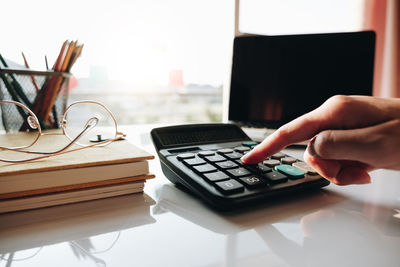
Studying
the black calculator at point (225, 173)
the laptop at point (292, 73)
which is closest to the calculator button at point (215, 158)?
the black calculator at point (225, 173)

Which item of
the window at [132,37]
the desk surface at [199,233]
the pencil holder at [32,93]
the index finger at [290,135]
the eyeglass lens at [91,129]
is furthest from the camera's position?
the window at [132,37]

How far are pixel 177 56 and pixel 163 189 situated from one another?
871 millimetres

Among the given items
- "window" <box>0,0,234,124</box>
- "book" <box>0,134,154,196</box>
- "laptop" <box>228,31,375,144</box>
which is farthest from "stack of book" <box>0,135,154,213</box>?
"window" <box>0,0,234,124</box>

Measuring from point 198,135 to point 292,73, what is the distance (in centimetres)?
36

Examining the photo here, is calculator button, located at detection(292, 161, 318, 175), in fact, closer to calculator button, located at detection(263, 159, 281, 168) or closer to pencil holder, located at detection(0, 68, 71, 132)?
calculator button, located at detection(263, 159, 281, 168)

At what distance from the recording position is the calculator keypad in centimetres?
34

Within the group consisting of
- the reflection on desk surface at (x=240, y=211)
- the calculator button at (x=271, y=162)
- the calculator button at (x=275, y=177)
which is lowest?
the reflection on desk surface at (x=240, y=211)

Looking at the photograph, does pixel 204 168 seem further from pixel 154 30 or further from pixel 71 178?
pixel 154 30

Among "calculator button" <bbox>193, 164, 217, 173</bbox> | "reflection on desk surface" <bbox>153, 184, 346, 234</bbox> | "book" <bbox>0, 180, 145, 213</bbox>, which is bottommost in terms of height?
"reflection on desk surface" <bbox>153, 184, 346, 234</bbox>

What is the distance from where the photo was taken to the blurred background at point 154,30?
36.3 inches

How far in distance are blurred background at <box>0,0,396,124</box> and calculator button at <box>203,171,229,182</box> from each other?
731 millimetres

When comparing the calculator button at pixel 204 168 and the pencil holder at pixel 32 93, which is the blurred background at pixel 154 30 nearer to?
the pencil holder at pixel 32 93

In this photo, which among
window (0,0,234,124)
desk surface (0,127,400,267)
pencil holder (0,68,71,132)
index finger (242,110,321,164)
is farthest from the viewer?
window (0,0,234,124)

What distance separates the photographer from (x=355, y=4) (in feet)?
4.25
